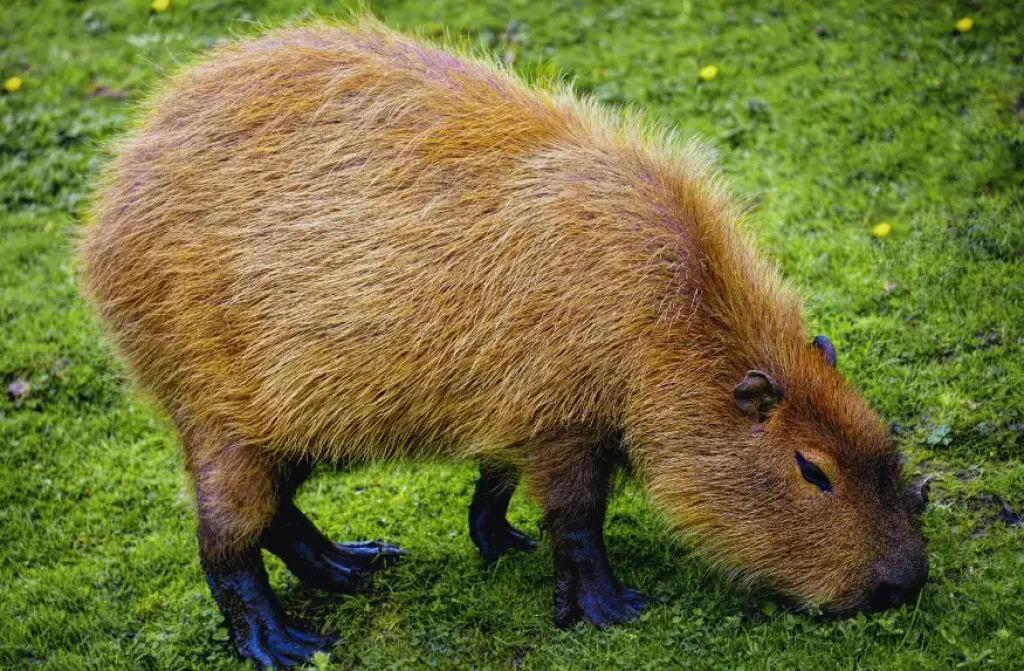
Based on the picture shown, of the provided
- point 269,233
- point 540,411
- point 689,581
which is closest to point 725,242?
point 540,411

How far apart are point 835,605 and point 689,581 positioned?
67 cm

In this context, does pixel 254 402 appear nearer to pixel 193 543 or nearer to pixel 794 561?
pixel 193 543

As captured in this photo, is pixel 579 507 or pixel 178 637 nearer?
pixel 579 507

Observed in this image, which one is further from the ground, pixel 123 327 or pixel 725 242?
pixel 725 242

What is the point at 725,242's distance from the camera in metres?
4.44

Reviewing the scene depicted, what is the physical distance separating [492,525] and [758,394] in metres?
1.55

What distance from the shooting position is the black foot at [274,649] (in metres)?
4.68

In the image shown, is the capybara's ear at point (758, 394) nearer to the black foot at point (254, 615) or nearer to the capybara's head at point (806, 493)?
the capybara's head at point (806, 493)

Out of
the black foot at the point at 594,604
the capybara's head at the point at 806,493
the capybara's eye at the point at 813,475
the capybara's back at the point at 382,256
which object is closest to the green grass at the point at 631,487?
the black foot at the point at 594,604

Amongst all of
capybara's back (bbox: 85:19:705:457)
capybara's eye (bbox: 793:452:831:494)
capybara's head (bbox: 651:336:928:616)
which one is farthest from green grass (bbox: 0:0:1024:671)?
capybara's back (bbox: 85:19:705:457)

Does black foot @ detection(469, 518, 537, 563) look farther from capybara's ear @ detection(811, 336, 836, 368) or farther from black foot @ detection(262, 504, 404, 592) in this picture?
capybara's ear @ detection(811, 336, 836, 368)

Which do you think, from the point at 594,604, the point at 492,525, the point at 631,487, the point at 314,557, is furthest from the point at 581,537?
the point at 314,557

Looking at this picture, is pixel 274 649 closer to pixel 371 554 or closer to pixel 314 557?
pixel 314 557

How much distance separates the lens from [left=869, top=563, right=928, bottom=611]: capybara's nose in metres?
4.05
